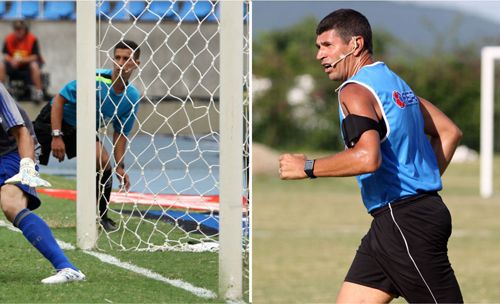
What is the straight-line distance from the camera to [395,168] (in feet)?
14.4

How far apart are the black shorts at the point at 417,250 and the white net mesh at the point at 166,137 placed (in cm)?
245

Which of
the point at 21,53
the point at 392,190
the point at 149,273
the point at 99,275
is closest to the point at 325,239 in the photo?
the point at 21,53

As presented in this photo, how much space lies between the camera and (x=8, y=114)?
5801 millimetres

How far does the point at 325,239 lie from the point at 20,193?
8.88m

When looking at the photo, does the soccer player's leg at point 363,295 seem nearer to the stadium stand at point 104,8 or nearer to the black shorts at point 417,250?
the black shorts at point 417,250

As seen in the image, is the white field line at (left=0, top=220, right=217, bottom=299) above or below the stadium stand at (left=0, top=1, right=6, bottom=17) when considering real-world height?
below

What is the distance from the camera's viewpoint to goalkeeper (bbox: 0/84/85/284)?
228 inches

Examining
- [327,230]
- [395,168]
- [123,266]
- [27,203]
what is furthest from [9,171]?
[327,230]

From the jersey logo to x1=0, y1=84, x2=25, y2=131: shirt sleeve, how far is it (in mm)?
2306

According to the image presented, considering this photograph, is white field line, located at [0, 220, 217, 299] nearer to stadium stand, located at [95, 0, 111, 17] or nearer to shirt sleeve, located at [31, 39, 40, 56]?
stadium stand, located at [95, 0, 111, 17]

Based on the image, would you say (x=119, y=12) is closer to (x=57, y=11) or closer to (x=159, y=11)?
(x=159, y=11)

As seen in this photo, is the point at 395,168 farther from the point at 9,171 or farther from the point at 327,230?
the point at 327,230

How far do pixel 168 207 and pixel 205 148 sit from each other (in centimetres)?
50

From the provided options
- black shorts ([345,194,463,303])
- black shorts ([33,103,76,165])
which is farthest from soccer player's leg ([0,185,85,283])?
black shorts ([345,194,463,303])
